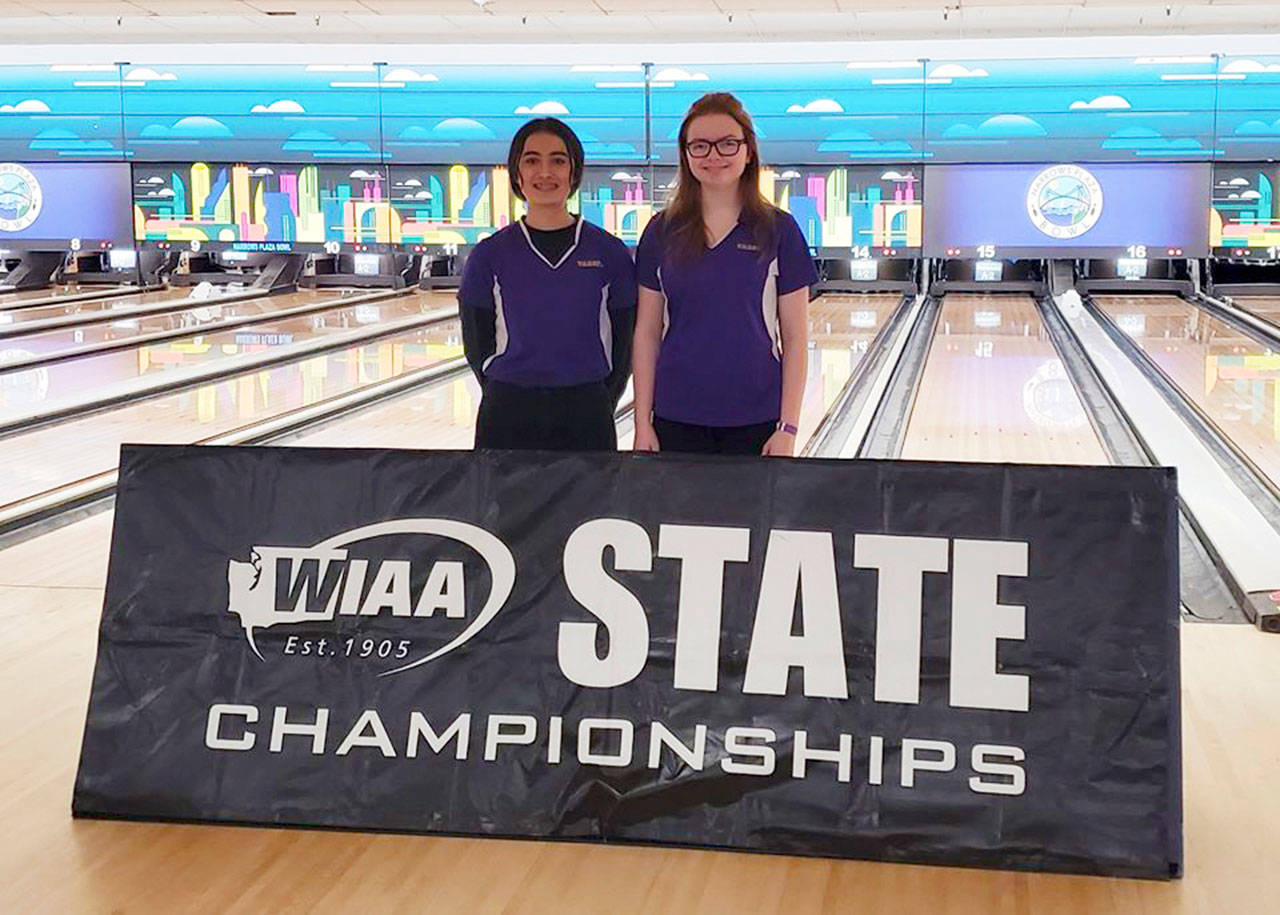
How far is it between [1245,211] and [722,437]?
9629 mm

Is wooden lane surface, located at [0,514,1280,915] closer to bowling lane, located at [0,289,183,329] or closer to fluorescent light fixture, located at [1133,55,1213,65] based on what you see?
bowling lane, located at [0,289,183,329]

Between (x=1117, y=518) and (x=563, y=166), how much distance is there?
111 cm

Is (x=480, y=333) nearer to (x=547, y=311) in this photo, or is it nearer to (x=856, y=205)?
(x=547, y=311)

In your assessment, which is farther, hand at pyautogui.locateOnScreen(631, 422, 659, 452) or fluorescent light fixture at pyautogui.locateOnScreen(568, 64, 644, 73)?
fluorescent light fixture at pyautogui.locateOnScreen(568, 64, 644, 73)

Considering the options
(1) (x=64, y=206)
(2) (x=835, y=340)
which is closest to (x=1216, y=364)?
(2) (x=835, y=340)

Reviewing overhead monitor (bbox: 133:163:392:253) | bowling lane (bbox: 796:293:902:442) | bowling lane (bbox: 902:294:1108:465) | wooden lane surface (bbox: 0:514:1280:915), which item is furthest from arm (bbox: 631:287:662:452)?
overhead monitor (bbox: 133:163:392:253)

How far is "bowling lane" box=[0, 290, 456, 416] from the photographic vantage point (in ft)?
22.5

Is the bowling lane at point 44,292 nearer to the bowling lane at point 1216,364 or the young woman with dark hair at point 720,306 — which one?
the bowling lane at point 1216,364

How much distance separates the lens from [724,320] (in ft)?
8.73

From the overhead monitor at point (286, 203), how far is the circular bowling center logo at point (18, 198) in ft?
3.08

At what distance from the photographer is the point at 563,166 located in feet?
8.95

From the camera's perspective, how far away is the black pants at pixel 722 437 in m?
2.72

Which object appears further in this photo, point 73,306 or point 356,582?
point 73,306

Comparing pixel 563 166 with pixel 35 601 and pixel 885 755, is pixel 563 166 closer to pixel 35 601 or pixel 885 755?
pixel 885 755
